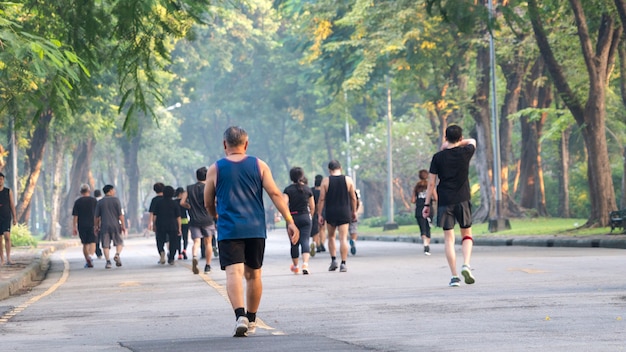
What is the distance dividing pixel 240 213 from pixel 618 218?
66.3 ft

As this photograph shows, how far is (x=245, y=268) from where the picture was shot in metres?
11.6

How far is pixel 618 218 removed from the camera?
3008 centimetres

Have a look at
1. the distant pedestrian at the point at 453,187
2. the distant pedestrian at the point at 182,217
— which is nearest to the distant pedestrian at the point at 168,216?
the distant pedestrian at the point at 182,217

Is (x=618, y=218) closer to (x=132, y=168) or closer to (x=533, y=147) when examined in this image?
(x=533, y=147)

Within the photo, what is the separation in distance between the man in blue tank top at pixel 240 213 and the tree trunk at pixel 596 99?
70.2 ft

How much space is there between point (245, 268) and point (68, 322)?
2.73 m

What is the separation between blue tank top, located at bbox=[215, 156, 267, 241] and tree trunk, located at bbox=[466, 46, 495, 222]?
33.2m

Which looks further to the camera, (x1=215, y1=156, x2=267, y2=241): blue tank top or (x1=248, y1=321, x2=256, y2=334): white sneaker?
(x1=215, y1=156, x2=267, y2=241): blue tank top

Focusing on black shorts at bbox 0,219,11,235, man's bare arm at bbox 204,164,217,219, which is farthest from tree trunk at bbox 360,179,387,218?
man's bare arm at bbox 204,164,217,219

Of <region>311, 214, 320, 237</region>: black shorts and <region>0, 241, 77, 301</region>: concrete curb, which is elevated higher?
<region>311, 214, 320, 237</region>: black shorts

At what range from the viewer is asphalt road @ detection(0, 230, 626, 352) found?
400 inches

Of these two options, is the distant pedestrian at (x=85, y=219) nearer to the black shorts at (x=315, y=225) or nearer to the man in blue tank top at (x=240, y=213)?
the black shorts at (x=315, y=225)

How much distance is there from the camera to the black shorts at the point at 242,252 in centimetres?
1130

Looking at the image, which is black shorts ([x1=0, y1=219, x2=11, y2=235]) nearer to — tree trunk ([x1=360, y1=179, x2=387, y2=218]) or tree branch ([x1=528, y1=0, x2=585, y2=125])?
tree branch ([x1=528, y1=0, x2=585, y2=125])
